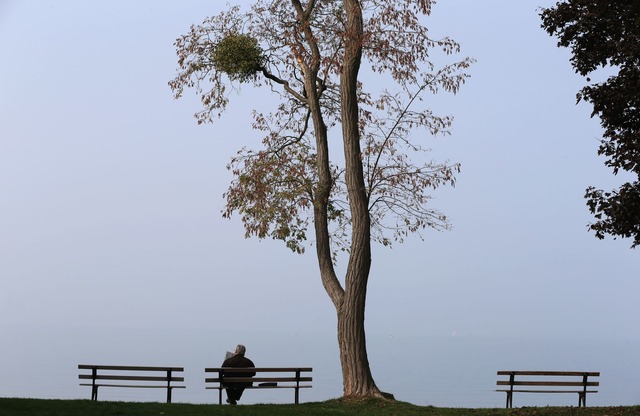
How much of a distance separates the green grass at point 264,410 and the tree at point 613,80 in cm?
356

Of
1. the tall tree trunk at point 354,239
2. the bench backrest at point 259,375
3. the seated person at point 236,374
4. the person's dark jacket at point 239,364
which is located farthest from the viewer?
the tall tree trunk at point 354,239

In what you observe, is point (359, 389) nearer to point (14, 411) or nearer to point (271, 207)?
point (271, 207)

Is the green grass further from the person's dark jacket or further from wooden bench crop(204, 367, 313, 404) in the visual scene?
the person's dark jacket

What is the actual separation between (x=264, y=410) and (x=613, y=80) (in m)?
9.07

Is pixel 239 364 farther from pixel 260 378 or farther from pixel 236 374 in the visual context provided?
pixel 260 378

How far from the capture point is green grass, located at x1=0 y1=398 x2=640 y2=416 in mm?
16719

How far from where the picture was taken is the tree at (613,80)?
58.9 feet

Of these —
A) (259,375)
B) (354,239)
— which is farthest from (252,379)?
(354,239)

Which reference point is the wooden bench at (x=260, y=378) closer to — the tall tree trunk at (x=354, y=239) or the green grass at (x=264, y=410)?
the green grass at (x=264, y=410)

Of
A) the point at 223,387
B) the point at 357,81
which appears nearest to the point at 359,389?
the point at 223,387

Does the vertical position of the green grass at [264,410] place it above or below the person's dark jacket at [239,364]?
below

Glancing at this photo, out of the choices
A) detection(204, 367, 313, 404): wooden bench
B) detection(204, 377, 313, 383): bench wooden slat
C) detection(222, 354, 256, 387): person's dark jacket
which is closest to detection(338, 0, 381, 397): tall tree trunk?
detection(204, 367, 313, 404): wooden bench

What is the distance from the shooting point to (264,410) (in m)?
18.0

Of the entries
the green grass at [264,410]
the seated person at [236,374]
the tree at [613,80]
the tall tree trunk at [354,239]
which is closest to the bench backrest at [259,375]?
the seated person at [236,374]
